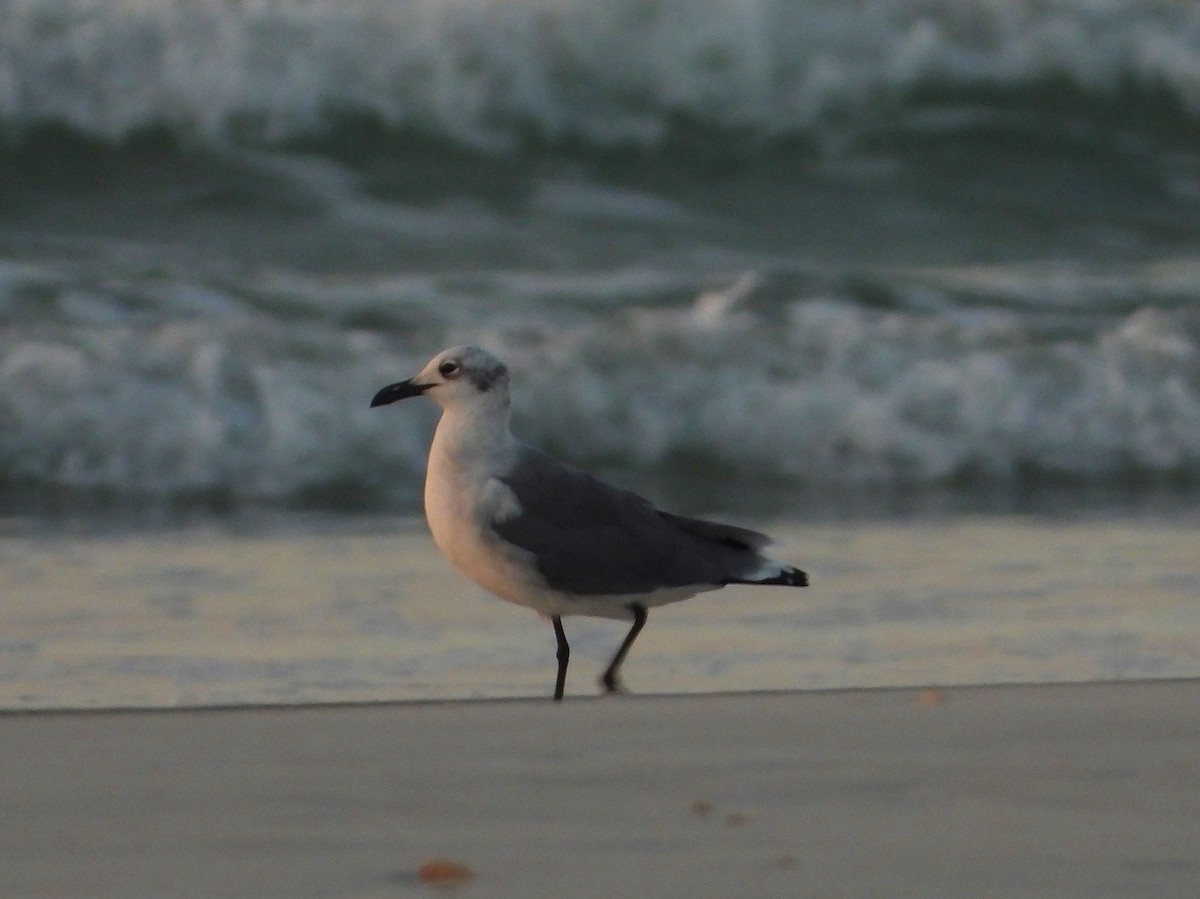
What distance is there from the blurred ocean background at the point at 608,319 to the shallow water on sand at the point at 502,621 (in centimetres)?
2

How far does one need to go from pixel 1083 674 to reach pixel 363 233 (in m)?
6.65

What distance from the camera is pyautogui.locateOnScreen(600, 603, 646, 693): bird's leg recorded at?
449cm

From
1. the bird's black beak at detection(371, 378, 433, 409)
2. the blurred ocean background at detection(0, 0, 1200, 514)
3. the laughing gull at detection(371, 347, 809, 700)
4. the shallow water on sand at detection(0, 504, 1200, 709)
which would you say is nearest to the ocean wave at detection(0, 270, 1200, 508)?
the blurred ocean background at detection(0, 0, 1200, 514)

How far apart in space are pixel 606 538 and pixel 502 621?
844 mm

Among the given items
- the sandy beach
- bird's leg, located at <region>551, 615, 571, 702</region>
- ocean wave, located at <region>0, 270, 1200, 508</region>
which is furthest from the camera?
ocean wave, located at <region>0, 270, 1200, 508</region>

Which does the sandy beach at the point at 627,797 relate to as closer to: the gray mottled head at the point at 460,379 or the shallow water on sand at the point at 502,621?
the shallow water on sand at the point at 502,621

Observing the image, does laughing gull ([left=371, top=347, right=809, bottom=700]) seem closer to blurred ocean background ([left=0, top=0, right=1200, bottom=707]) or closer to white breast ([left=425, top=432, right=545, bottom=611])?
white breast ([left=425, top=432, right=545, bottom=611])

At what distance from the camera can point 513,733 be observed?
351 cm

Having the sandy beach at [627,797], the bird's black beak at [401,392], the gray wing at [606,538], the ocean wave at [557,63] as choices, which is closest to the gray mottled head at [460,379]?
the bird's black beak at [401,392]

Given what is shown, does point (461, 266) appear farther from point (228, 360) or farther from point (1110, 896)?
point (1110, 896)

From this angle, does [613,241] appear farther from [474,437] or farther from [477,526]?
[477,526]

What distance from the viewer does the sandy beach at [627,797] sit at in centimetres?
261

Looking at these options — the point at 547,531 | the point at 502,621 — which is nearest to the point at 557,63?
the point at 502,621

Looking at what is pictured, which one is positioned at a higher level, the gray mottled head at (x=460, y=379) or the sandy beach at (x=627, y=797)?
the gray mottled head at (x=460, y=379)
